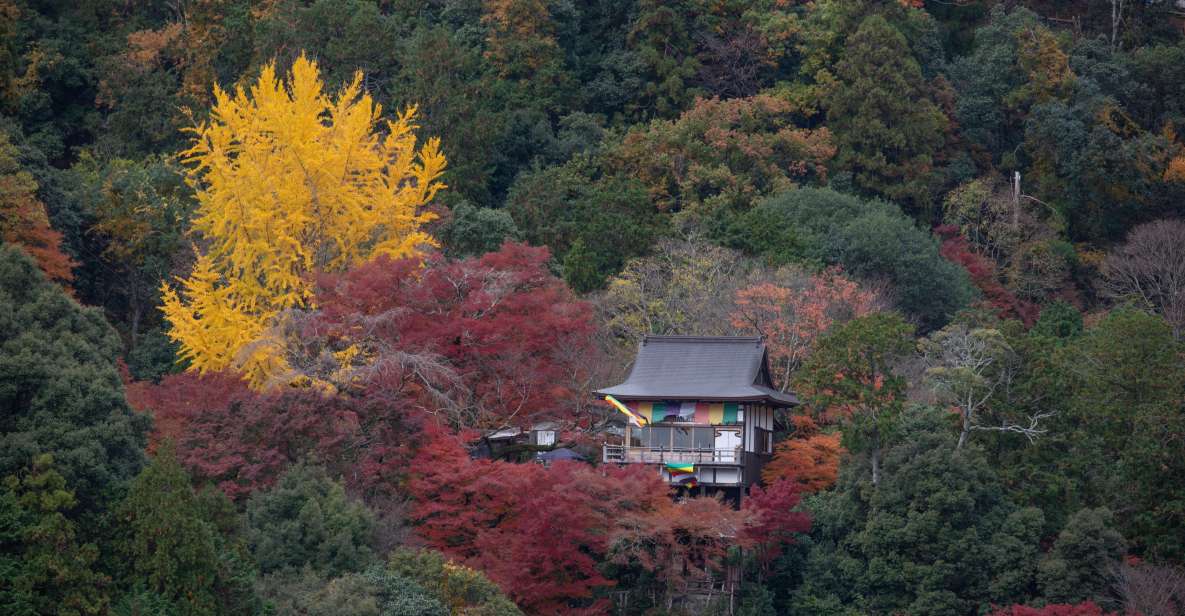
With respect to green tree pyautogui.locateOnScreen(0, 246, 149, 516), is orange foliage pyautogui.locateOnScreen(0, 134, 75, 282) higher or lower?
higher

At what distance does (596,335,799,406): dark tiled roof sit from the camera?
39219 mm

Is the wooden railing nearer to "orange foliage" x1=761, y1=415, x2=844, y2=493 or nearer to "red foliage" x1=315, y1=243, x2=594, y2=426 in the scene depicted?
"orange foliage" x1=761, y1=415, x2=844, y2=493

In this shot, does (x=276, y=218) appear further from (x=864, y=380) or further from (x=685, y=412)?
(x=864, y=380)

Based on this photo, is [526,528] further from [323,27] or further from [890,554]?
[323,27]

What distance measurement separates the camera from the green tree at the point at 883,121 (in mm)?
55719

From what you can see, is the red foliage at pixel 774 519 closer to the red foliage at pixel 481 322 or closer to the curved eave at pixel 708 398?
the curved eave at pixel 708 398

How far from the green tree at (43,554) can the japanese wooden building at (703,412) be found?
13.2 meters

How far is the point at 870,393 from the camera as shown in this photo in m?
36.9

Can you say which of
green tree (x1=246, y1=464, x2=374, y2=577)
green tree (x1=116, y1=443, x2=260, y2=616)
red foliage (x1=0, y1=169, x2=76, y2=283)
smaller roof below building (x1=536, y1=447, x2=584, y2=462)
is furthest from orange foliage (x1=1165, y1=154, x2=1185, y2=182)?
green tree (x1=116, y1=443, x2=260, y2=616)

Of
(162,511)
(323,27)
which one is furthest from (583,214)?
(162,511)

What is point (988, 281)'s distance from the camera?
53750 mm

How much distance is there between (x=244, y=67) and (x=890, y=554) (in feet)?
97.2

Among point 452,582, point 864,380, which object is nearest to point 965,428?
point 864,380

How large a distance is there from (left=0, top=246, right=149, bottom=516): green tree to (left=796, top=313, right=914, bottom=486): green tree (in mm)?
14112
